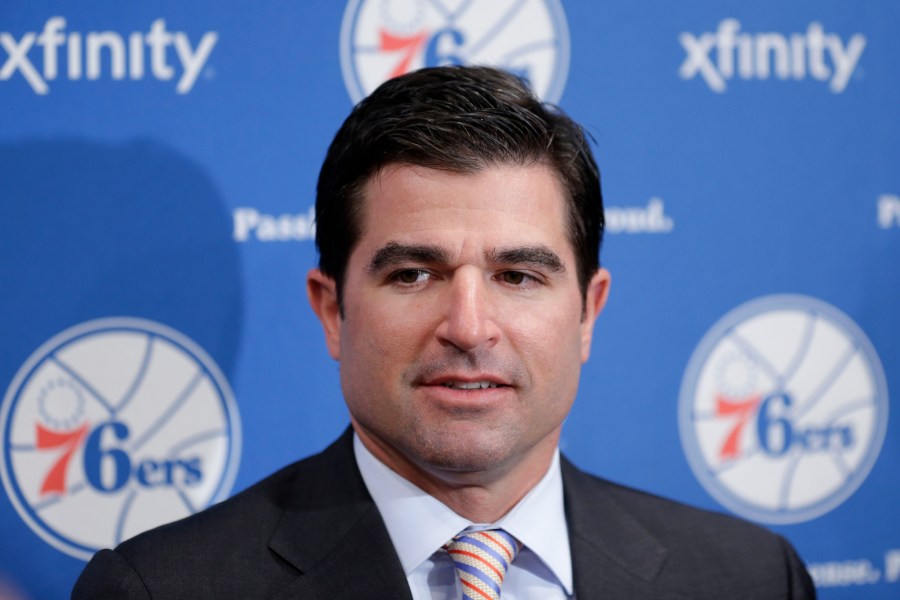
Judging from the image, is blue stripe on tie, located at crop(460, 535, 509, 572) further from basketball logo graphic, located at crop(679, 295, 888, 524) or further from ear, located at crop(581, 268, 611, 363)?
basketball logo graphic, located at crop(679, 295, 888, 524)

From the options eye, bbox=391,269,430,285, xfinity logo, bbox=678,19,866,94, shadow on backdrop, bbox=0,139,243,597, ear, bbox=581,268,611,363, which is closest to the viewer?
eye, bbox=391,269,430,285

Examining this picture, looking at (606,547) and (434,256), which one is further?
(606,547)

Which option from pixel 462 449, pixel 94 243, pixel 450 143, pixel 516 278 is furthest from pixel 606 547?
pixel 94 243

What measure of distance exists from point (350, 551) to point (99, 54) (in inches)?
48.9

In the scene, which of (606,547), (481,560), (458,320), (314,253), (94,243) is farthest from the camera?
(314,253)

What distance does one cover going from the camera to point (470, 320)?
1747mm

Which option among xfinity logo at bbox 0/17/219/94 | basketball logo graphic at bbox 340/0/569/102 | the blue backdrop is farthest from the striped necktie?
xfinity logo at bbox 0/17/219/94

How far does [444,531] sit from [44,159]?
1209 mm

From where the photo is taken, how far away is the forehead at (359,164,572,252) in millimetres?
1821

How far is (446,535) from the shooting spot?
187 centimetres

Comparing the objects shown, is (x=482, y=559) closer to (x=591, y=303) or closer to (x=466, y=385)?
(x=466, y=385)

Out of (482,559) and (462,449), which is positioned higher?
(462,449)

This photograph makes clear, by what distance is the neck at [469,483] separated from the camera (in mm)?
1885

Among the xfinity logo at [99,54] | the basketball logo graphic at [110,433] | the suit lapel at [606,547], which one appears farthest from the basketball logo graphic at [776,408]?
the xfinity logo at [99,54]
